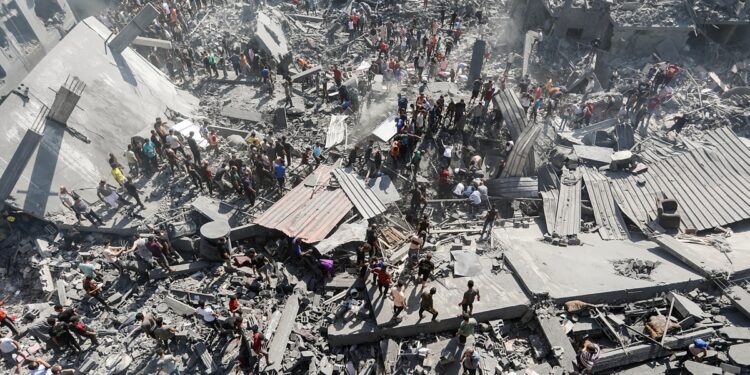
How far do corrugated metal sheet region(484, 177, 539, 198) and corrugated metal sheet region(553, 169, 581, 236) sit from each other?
1008 mm

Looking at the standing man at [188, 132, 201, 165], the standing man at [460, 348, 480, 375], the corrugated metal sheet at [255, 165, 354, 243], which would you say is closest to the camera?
the standing man at [460, 348, 480, 375]

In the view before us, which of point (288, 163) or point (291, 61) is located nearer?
point (288, 163)

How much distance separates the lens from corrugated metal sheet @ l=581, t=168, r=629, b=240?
44.7 feet

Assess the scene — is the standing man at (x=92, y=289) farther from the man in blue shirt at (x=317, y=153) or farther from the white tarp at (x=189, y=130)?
the man in blue shirt at (x=317, y=153)

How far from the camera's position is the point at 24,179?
531 inches

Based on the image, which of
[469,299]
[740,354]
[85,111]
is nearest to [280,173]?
[469,299]

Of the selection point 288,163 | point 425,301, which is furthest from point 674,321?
point 288,163

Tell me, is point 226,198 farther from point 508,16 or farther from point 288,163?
point 508,16

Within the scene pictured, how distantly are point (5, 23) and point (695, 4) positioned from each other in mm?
37937

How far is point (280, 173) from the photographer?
1418 cm

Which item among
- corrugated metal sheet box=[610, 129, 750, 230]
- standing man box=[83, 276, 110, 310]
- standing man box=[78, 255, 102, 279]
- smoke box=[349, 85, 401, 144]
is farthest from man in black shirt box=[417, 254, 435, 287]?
standing man box=[78, 255, 102, 279]

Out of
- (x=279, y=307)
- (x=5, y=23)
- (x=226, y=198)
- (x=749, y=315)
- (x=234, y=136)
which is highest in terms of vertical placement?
(x=5, y=23)

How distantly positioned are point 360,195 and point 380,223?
1.21 m

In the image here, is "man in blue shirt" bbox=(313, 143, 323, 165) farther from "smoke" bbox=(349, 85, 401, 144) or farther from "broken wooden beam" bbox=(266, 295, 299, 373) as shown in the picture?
"broken wooden beam" bbox=(266, 295, 299, 373)
